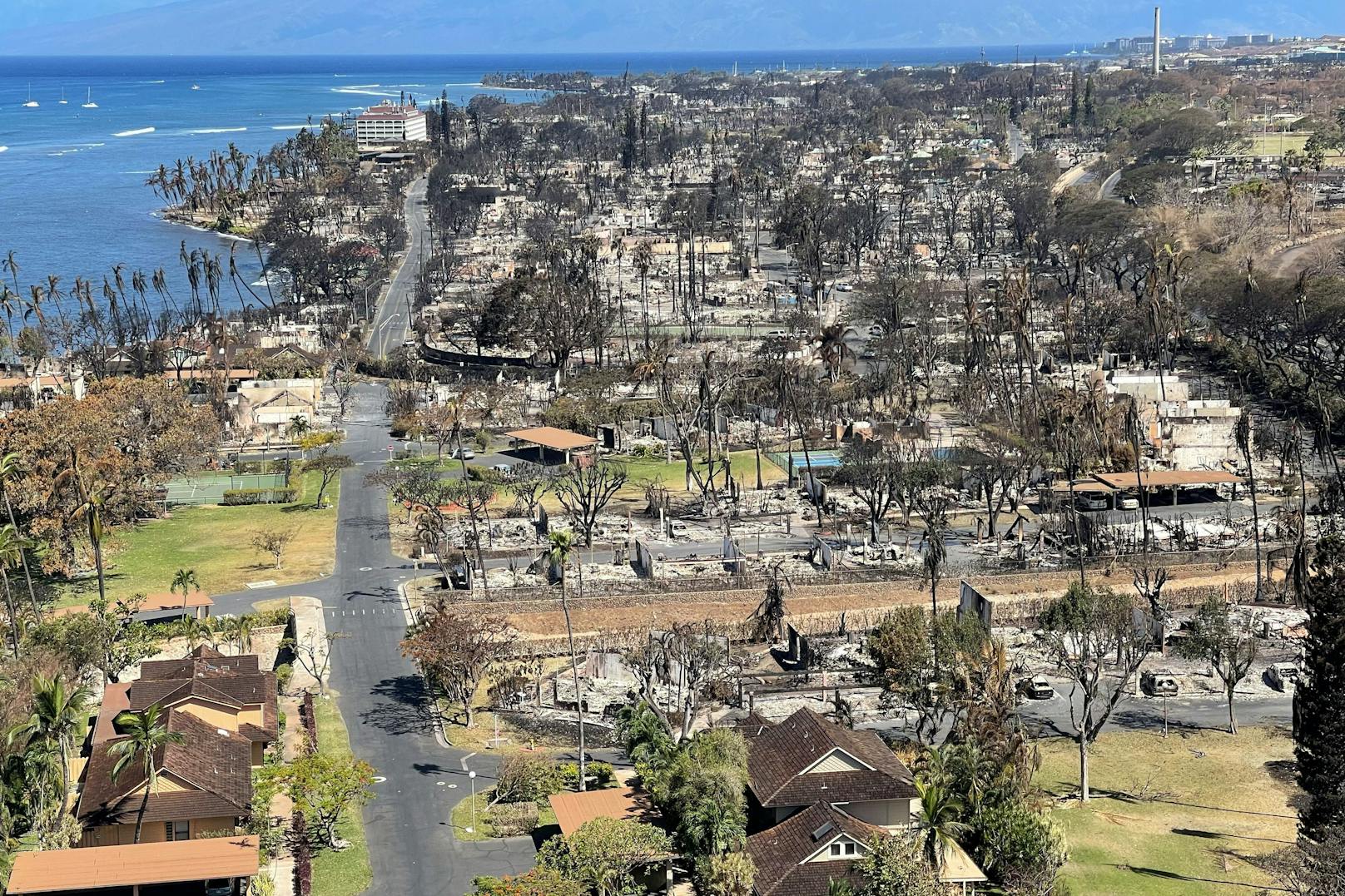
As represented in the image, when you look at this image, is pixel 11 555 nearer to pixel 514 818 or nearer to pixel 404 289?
pixel 514 818

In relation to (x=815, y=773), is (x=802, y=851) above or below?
below

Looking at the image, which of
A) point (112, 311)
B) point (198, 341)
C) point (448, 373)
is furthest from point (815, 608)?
point (112, 311)

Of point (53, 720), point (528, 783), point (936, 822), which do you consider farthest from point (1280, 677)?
point (53, 720)

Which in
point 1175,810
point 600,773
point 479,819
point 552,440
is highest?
point 600,773

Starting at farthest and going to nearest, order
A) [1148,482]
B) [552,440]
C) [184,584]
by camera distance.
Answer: [552,440] → [1148,482] → [184,584]

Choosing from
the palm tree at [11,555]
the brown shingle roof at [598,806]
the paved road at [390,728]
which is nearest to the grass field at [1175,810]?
the brown shingle roof at [598,806]

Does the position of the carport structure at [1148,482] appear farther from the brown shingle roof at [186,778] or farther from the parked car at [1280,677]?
the brown shingle roof at [186,778]
